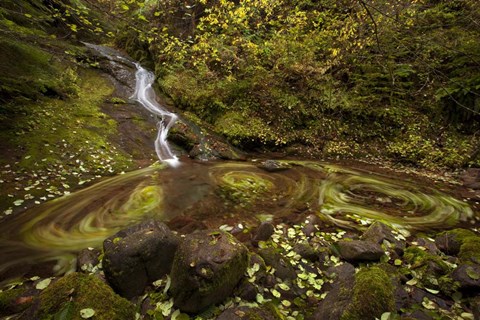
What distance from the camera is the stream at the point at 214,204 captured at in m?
5.01

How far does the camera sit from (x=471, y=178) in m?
8.34

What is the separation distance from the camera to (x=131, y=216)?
5.98 meters

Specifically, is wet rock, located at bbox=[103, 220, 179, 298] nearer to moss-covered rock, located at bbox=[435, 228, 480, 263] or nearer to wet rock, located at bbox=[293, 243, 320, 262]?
wet rock, located at bbox=[293, 243, 320, 262]

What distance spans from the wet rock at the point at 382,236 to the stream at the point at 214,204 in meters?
0.68

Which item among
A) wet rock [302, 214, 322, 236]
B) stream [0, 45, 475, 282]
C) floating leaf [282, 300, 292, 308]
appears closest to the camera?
floating leaf [282, 300, 292, 308]

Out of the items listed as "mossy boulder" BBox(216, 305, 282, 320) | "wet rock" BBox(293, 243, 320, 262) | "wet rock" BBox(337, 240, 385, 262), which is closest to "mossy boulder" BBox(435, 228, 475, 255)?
"wet rock" BBox(337, 240, 385, 262)

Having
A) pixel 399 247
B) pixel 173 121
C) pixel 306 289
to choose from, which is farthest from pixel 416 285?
pixel 173 121

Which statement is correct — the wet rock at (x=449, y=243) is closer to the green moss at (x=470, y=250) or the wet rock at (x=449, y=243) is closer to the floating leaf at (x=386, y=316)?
the green moss at (x=470, y=250)

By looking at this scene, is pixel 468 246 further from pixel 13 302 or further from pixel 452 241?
pixel 13 302

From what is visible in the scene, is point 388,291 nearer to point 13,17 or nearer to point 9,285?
point 9,285

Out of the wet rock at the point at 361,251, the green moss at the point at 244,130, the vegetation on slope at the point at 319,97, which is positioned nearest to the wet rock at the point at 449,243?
the wet rock at the point at 361,251

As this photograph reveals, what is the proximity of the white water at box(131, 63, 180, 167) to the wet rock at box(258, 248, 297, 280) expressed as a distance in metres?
5.76

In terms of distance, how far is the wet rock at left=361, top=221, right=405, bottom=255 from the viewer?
14.5 feet

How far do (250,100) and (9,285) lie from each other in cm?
984
